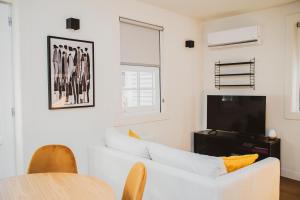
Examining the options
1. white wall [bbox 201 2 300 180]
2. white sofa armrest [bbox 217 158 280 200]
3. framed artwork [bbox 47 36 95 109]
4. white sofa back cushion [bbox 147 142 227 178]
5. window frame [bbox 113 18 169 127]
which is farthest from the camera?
white wall [bbox 201 2 300 180]

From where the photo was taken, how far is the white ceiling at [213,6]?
3.89 metres

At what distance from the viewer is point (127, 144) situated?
8.23 feet

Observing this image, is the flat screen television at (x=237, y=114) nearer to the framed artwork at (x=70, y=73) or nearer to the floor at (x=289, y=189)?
the floor at (x=289, y=189)

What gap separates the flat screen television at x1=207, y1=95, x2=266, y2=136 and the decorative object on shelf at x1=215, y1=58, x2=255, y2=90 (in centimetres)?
35

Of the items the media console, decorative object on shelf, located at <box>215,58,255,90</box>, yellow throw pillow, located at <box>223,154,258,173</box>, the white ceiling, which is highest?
the white ceiling

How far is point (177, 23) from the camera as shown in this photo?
4.50 metres

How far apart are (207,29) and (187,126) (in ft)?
5.80

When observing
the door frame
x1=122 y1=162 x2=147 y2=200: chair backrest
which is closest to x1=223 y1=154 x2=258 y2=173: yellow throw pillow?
x1=122 y1=162 x2=147 y2=200: chair backrest

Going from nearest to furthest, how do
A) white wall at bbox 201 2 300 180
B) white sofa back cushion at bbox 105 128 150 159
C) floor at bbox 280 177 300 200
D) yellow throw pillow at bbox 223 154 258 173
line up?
1. yellow throw pillow at bbox 223 154 258 173
2. white sofa back cushion at bbox 105 128 150 159
3. floor at bbox 280 177 300 200
4. white wall at bbox 201 2 300 180

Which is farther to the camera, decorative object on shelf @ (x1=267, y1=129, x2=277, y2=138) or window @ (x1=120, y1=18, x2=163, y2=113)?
decorative object on shelf @ (x1=267, y1=129, x2=277, y2=138)

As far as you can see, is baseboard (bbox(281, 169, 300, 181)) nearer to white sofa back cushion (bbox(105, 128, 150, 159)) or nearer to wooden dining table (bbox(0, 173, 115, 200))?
white sofa back cushion (bbox(105, 128, 150, 159))

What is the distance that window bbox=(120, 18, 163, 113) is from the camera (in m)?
3.79

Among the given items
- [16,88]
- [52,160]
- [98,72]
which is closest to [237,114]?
[98,72]

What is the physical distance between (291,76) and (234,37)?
1040 mm
